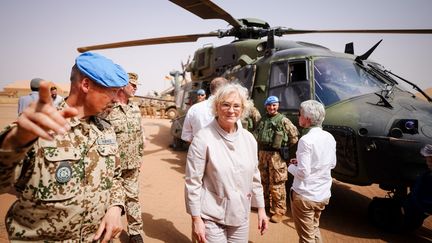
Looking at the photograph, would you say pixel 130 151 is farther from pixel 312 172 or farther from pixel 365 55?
pixel 365 55

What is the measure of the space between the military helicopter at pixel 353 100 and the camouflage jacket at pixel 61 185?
328cm

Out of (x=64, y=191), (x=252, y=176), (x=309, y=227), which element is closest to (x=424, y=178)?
(x=309, y=227)

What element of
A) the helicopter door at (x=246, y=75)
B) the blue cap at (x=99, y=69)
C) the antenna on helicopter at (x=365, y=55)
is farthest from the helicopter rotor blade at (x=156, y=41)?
the blue cap at (x=99, y=69)

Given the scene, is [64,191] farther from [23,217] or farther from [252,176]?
[252,176]

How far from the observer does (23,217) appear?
1.19 meters

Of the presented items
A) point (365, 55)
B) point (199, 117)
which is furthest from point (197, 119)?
point (365, 55)

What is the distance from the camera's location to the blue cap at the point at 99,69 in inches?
54.6

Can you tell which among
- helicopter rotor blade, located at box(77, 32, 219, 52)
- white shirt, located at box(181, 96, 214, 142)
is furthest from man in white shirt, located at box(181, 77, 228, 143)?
helicopter rotor blade, located at box(77, 32, 219, 52)

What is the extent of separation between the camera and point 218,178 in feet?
6.34

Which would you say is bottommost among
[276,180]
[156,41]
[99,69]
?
[276,180]

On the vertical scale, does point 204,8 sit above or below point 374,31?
above

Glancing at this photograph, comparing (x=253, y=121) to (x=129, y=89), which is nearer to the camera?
(x=129, y=89)

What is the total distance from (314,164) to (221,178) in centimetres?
110

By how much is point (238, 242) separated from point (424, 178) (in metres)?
2.62
